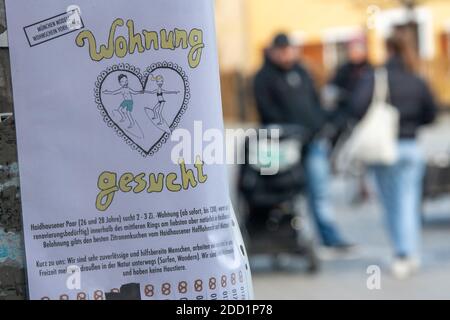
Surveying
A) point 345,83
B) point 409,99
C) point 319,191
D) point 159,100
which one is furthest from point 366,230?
point 159,100

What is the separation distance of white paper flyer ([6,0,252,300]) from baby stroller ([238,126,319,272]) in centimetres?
551

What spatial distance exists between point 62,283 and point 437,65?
29.2 metres

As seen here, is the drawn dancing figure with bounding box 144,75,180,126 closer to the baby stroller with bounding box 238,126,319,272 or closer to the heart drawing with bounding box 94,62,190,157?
the heart drawing with bounding box 94,62,190,157

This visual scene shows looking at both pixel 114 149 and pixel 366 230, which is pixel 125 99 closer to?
pixel 114 149

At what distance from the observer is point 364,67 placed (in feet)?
37.7

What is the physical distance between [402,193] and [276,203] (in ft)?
3.33

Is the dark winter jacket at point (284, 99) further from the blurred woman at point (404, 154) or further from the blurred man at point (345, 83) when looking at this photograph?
the blurred man at point (345, 83)

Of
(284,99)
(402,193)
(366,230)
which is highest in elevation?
(284,99)

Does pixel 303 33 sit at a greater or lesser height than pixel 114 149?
greater

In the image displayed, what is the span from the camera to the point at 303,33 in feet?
106

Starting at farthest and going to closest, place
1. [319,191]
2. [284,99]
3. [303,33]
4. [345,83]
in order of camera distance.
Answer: [303,33], [345,83], [319,191], [284,99]

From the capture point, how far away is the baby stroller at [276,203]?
8.55 metres
